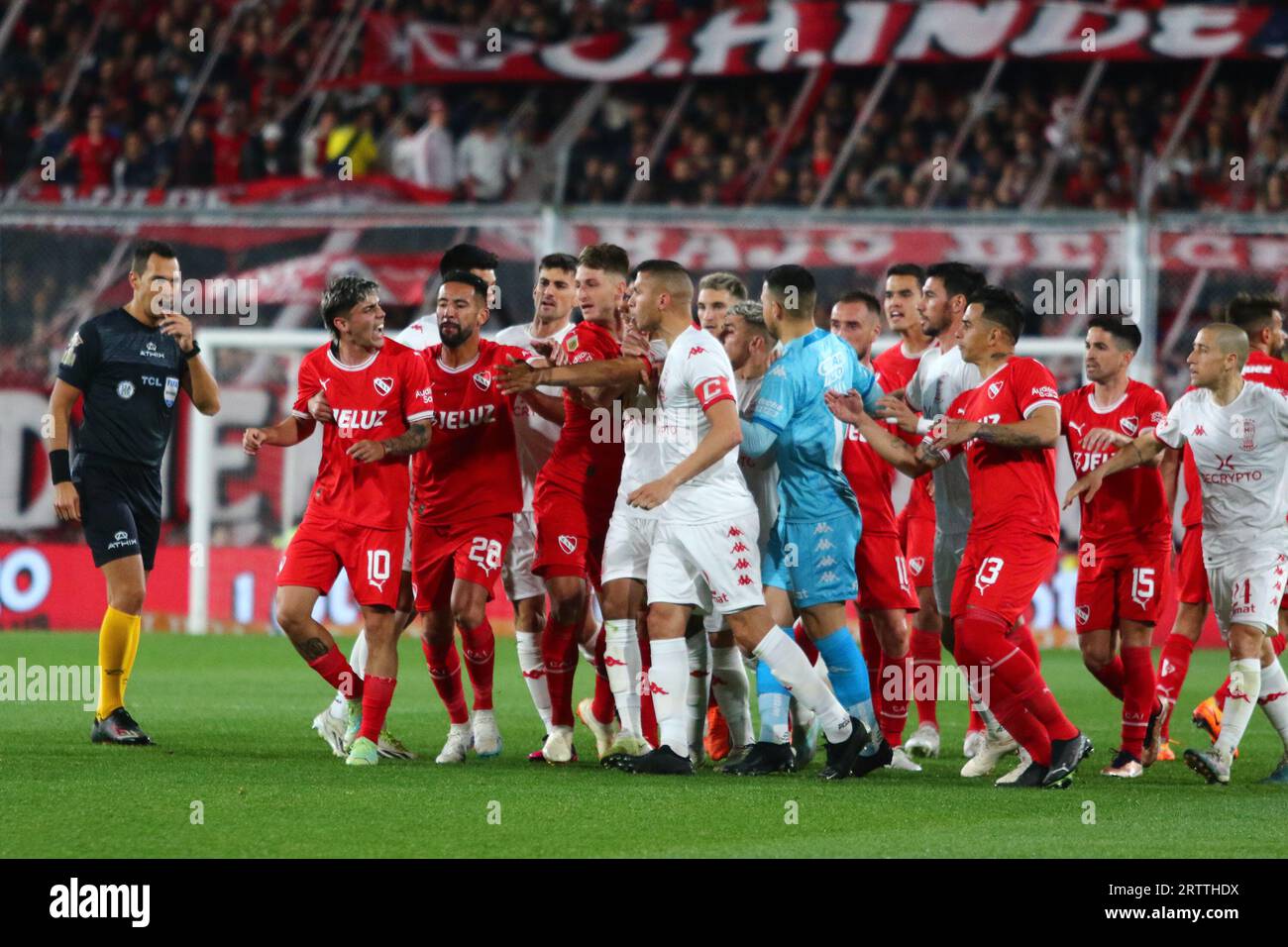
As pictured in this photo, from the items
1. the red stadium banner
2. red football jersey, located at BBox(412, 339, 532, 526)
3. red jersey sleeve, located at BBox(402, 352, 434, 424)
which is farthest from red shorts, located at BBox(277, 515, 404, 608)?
the red stadium banner

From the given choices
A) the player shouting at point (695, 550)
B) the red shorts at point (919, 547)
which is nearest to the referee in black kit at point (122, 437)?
the player shouting at point (695, 550)

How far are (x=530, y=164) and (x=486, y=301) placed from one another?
1264 cm

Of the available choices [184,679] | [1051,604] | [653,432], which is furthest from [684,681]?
[1051,604]

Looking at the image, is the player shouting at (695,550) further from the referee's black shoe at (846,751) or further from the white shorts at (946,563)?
the white shorts at (946,563)

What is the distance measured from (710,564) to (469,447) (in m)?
1.44

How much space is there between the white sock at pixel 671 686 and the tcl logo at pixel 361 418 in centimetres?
164

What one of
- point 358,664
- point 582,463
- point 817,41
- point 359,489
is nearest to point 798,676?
point 582,463

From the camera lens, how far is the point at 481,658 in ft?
28.1

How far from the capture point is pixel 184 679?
12742 mm

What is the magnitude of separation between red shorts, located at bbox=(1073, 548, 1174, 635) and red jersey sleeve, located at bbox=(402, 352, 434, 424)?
327 cm

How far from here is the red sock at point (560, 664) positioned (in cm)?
857

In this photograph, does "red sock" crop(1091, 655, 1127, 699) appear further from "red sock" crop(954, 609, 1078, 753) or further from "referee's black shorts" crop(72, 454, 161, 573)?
"referee's black shorts" crop(72, 454, 161, 573)

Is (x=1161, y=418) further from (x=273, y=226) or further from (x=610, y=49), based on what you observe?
(x=610, y=49)
